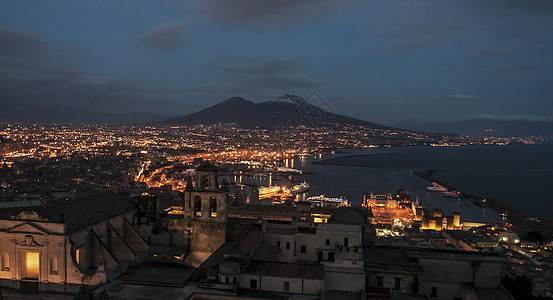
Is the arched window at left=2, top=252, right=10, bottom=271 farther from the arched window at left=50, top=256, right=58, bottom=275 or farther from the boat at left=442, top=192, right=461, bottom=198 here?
the boat at left=442, top=192, right=461, bottom=198

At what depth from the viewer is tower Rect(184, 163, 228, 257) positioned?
39.5 feet

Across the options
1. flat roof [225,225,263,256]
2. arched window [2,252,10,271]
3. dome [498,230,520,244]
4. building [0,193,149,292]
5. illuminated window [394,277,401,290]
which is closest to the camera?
flat roof [225,225,263,256]

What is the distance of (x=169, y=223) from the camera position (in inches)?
513

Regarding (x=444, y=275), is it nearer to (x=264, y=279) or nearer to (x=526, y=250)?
(x=264, y=279)

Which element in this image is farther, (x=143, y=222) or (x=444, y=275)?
(x=143, y=222)

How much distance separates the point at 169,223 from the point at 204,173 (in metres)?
2.13

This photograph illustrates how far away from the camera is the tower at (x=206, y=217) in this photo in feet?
39.5

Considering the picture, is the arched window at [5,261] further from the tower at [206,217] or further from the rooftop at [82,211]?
the tower at [206,217]

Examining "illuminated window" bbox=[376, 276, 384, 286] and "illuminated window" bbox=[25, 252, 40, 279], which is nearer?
"illuminated window" bbox=[25, 252, 40, 279]

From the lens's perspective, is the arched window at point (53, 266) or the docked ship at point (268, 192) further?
the docked ship at point (268, 192)

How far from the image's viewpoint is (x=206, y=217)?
39.8 ft

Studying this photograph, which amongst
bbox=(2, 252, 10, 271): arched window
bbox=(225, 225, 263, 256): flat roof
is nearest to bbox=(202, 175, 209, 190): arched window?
bbox=(225, 225, 263, 256): flat roof

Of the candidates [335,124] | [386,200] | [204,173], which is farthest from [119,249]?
[335,124]

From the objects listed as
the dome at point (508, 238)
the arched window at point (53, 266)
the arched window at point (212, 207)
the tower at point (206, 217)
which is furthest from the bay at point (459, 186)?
the arched window at point (53, 266)
